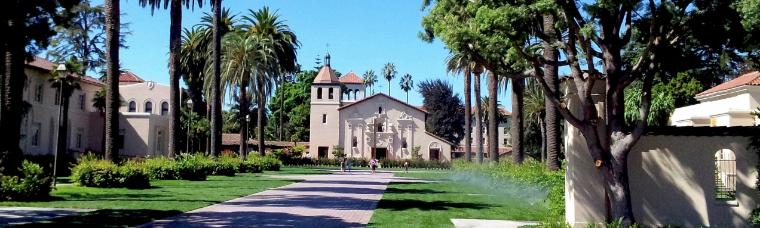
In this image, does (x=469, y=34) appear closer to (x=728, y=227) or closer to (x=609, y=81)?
(x=609, y=81)

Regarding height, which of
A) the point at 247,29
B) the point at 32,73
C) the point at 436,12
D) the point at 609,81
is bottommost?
the point at 609,81

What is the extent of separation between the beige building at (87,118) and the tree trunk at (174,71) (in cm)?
928

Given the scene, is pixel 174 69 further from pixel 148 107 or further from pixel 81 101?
pixel 148 107

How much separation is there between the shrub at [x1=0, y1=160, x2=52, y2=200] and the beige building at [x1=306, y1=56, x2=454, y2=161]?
6297cm

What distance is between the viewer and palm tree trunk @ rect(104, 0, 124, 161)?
24547 mm

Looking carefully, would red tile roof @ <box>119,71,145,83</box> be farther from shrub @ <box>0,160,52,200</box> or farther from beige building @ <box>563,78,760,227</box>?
beige building @ <box>563,78,760,227</box>

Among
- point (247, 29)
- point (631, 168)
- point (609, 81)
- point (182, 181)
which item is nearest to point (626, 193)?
point (631, 168)

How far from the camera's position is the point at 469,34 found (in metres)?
12.5

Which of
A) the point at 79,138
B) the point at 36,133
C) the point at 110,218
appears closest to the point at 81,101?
the point at 79,138

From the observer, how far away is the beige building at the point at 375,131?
82438mm

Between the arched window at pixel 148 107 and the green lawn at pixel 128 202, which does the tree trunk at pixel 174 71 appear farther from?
the arched window at pixel 148 107

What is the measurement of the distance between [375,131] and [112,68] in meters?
59.1

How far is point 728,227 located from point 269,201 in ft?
39.5

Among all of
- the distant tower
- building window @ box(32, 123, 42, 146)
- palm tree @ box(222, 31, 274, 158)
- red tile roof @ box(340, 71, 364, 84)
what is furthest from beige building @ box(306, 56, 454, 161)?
building window @ box(32, 123, 42, 146)
